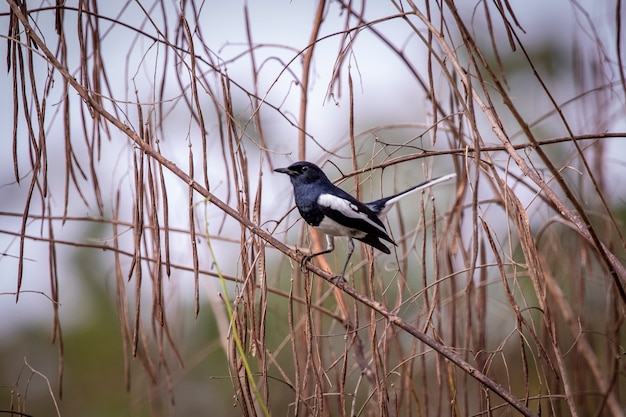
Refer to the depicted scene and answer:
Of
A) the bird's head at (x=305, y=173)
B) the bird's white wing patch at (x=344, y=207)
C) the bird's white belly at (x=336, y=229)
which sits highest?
the bird's head at (x=305, y=173)

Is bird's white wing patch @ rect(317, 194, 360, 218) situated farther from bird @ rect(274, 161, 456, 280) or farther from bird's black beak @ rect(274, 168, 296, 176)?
bird's black beak @ rect(274, 168, 296, 176)

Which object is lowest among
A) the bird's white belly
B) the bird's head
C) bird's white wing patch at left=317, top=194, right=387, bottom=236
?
the bird's white belly

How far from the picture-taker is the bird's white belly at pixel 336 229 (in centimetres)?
292

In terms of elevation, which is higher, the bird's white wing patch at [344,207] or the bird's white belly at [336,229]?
the bird's white wing patch at [344,207]

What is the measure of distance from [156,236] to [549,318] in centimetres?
103

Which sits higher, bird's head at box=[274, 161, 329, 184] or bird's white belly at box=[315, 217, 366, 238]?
bird's head at box=[274, 161, 329, 184]

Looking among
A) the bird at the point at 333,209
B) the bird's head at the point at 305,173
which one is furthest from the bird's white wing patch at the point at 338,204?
the bird's head at the point at 305,173

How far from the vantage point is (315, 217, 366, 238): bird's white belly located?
2922mm

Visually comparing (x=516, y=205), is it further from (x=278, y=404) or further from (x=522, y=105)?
(x=522, y=105)

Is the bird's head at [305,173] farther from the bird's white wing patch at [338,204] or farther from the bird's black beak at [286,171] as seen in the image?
the bird's white wing patch at [338,204]

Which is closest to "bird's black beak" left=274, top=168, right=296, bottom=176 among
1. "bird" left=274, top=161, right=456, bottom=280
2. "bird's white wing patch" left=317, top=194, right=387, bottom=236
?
"bird" left=274, top=161, right=456, bottom=280

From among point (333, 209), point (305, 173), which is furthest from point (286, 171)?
point (333, 209)

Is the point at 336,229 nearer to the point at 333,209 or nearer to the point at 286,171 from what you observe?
the point at 333,209

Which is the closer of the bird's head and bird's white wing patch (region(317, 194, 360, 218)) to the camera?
bird's white wing patch (region(317, 194, 360, 218))
